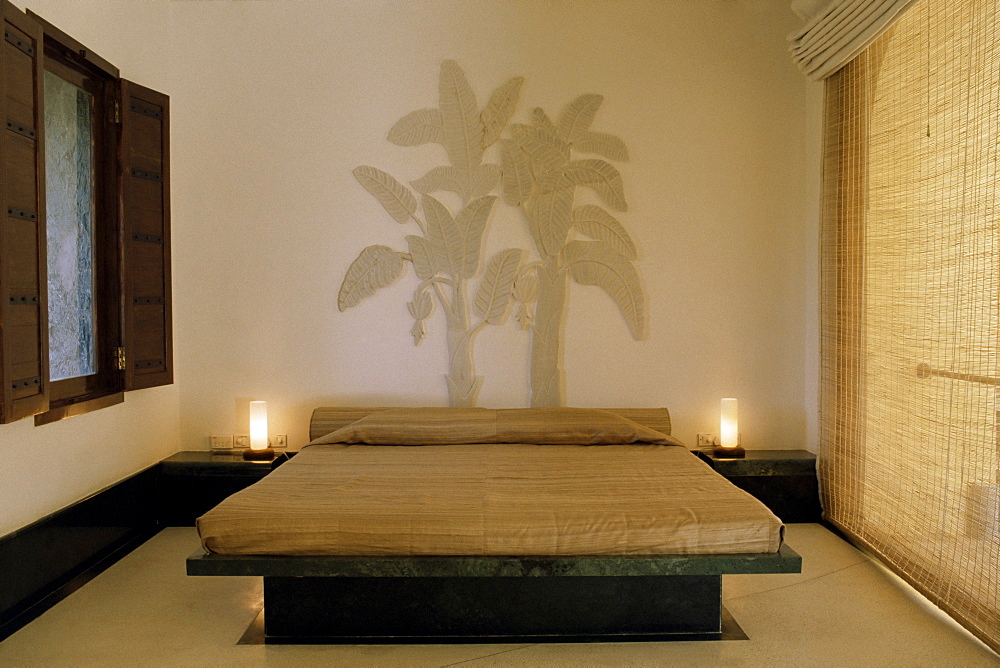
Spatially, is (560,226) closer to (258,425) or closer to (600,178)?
(600,178)

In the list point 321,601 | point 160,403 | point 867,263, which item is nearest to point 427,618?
point 321,601

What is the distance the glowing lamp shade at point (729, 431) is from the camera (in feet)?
12.5

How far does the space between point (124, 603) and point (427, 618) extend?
123 centimetres

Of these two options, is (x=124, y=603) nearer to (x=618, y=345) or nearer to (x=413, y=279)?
→ (x=413, y=279)

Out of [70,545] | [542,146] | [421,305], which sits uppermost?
[542,146]

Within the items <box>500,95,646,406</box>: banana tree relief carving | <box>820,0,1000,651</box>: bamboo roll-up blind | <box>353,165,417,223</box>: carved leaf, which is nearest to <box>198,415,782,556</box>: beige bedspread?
<box>820,0,1000,651</box>: bamboo roll-up blind

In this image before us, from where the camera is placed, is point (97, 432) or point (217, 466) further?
point (217, 466)

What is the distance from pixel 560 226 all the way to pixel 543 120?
1.82 ft

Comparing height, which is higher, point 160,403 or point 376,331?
point 376,331

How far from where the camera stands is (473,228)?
12.9 feet

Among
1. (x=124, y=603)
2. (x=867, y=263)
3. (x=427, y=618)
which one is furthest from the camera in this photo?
(x=867, y=263)

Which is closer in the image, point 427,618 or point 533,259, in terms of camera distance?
point 427,618

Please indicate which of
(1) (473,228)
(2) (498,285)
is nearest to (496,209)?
(1) (473,228)

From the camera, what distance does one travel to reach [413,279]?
397cm
